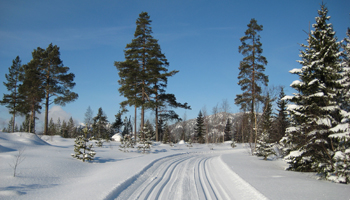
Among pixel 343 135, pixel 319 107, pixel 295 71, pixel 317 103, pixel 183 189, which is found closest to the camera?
pixel 183 189

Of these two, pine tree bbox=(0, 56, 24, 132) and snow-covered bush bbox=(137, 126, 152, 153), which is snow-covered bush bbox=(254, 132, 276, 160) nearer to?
snow-covered bush bbox=(137, 126, 152, 153)

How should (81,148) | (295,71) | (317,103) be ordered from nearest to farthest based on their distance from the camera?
(317,103), (295,71), (81,148)

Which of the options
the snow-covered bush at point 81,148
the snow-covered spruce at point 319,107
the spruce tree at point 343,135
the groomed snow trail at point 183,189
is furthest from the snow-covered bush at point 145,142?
the spruce tree at point 343,135

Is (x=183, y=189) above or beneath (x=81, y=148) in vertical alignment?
beneath

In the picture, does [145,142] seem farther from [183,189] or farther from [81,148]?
[183,189]

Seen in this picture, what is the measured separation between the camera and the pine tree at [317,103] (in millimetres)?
8477

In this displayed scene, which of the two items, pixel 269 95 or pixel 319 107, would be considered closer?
pixel 319 107

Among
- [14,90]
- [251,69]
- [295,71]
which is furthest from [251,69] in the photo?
[14,90]

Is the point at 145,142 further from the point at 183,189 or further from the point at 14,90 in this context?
the point at 14,90

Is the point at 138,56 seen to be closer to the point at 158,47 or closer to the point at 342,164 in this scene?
the point at 158,47

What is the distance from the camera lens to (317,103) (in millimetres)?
9305

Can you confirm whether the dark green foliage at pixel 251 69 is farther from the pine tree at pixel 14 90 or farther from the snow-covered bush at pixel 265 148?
the pine tree at pixel 14 90

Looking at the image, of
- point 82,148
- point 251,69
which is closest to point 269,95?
point 251,69

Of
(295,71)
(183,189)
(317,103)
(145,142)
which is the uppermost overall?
(295,71)
